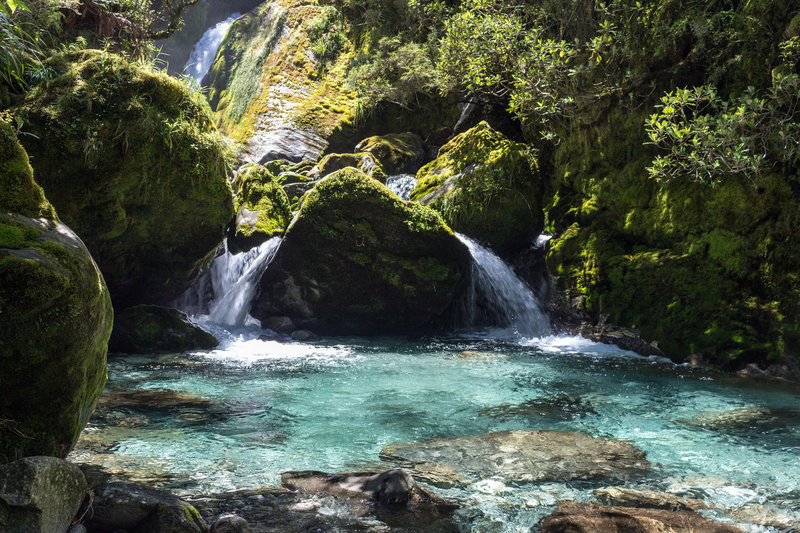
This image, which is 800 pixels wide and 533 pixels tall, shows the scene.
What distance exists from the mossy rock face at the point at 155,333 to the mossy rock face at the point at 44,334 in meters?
6.39

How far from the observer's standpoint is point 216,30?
121 ft

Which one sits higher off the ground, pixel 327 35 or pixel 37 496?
pixel 327 35

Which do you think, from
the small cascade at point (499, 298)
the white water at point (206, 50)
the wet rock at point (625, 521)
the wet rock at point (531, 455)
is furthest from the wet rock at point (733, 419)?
the white water at point (206, 50)

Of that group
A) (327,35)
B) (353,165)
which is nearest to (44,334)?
(353,165)

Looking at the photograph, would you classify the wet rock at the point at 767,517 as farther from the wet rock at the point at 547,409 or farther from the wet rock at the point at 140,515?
the wet rock at the point at 140,515

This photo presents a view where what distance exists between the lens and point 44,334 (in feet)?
10.1

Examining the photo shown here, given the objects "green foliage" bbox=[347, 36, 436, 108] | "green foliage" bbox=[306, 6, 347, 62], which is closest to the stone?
"green foliage" bbox=[347, 36, 436, 108]

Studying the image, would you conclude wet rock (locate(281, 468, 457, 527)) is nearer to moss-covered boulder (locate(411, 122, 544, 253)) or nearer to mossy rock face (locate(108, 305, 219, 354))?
mossy rock face (locate(108, 305, 219, 354))

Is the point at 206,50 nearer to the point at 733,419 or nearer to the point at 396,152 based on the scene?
the point at 396,152

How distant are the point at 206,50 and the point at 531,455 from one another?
3795cm

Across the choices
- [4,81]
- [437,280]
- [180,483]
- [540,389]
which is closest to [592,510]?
[180,483]

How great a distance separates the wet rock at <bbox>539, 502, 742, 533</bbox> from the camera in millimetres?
3271

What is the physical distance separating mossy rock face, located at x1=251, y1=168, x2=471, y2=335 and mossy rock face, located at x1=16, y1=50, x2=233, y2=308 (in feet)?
6.19

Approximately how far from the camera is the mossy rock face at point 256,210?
41.3 feet
